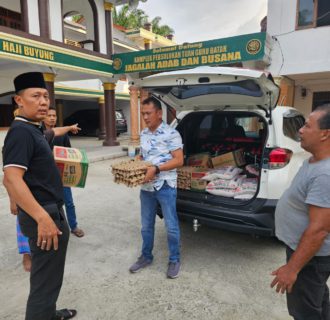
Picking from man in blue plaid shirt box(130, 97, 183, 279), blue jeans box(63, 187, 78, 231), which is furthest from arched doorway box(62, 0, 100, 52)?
man in blue plaid shirt box(130, 97, 183, 279)

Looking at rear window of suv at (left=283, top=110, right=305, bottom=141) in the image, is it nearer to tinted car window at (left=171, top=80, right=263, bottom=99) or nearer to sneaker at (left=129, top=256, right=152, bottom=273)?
tinted car window at (left=171, top=80, right=263, bottom=99)

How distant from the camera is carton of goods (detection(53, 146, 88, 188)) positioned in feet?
7.72

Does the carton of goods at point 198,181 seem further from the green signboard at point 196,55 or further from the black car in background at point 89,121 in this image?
the black car in background at point 89,121

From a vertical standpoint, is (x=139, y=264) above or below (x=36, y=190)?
below

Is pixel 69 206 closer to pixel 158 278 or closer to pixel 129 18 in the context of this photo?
pixel 158 278

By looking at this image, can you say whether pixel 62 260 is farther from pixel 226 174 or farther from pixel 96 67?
pixel 96 67

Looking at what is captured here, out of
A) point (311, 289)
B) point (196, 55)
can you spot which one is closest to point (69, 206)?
A: point (311, 289)

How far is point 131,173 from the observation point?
251 cm

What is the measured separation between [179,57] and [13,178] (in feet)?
31.8

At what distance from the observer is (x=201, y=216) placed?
3.12m

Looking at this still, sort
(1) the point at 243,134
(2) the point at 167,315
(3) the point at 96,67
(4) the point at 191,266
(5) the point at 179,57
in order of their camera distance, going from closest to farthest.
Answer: (2) the point at 167,315
(4) the point at 191,266
(1) the point at 243,134
(5) the point at 179,57
(3) the point at 96,67

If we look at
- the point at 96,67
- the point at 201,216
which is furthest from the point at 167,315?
the point at 96,67

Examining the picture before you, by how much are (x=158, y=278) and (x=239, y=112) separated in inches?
83.8

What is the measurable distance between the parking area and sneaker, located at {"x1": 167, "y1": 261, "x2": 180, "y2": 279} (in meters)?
0.06
